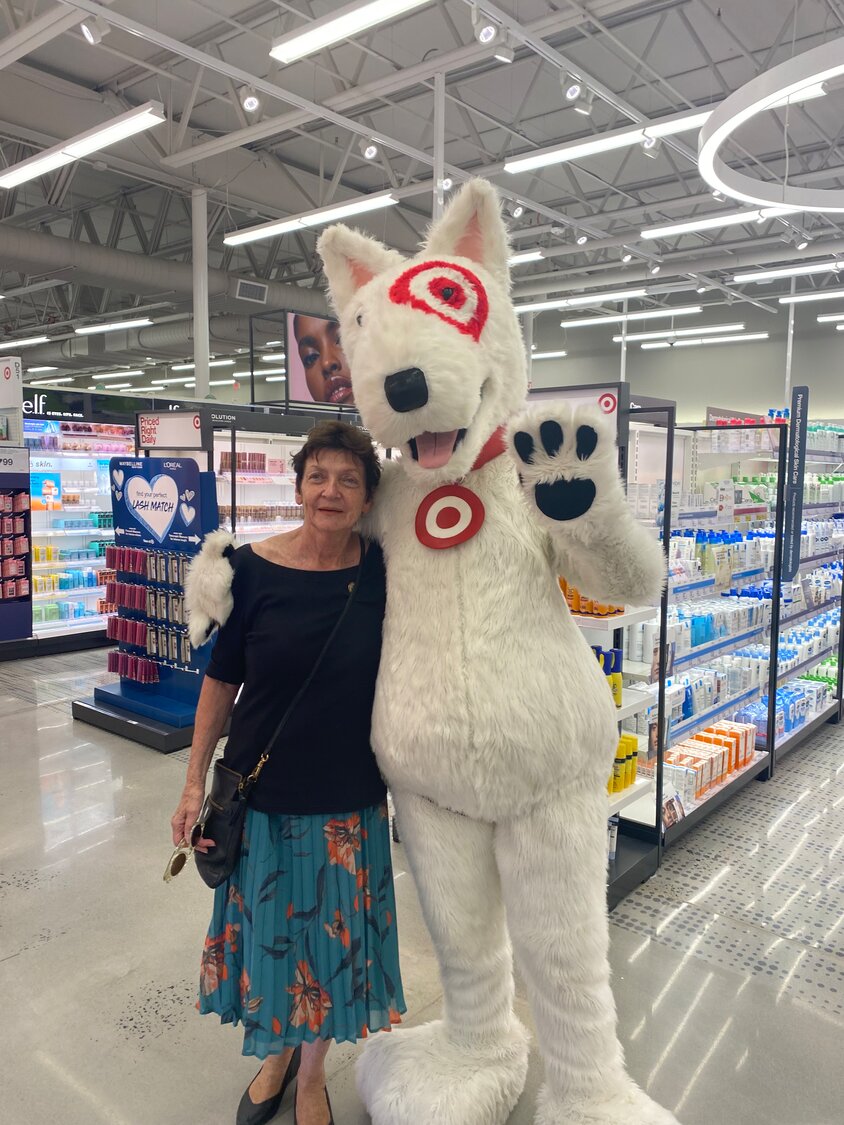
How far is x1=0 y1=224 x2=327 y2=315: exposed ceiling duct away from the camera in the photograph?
430 inches

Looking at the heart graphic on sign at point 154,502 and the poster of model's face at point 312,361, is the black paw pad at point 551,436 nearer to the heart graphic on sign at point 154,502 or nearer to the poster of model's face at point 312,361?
the heart graphic on sign at point 154,502

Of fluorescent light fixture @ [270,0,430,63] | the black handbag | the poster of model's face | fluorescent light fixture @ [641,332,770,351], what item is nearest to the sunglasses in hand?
the black handbag

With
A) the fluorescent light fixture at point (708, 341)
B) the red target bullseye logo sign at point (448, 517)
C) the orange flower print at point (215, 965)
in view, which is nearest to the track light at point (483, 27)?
the red target bullseye logo sign at point (448, 517)

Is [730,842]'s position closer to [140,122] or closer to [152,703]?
[152,703]

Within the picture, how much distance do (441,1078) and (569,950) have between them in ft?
1.57

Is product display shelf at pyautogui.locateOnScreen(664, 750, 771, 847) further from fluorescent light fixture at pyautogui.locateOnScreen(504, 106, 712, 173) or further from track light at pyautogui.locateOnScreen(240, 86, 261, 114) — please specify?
track light at pyautogui.locateOnScreen(240, 86, 261, 114)

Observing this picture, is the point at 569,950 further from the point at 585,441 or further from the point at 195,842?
the point at 585,441

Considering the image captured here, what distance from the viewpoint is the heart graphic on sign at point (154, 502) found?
4922 mm

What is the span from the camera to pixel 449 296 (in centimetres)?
164

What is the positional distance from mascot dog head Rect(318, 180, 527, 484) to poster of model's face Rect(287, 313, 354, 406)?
5.06 metres

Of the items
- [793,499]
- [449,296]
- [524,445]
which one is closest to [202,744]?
[524,445]

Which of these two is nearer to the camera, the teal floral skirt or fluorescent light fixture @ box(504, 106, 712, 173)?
the teal floral skirt

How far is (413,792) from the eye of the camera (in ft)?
5.69

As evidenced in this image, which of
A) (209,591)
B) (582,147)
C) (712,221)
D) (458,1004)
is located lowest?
(458,1004)
